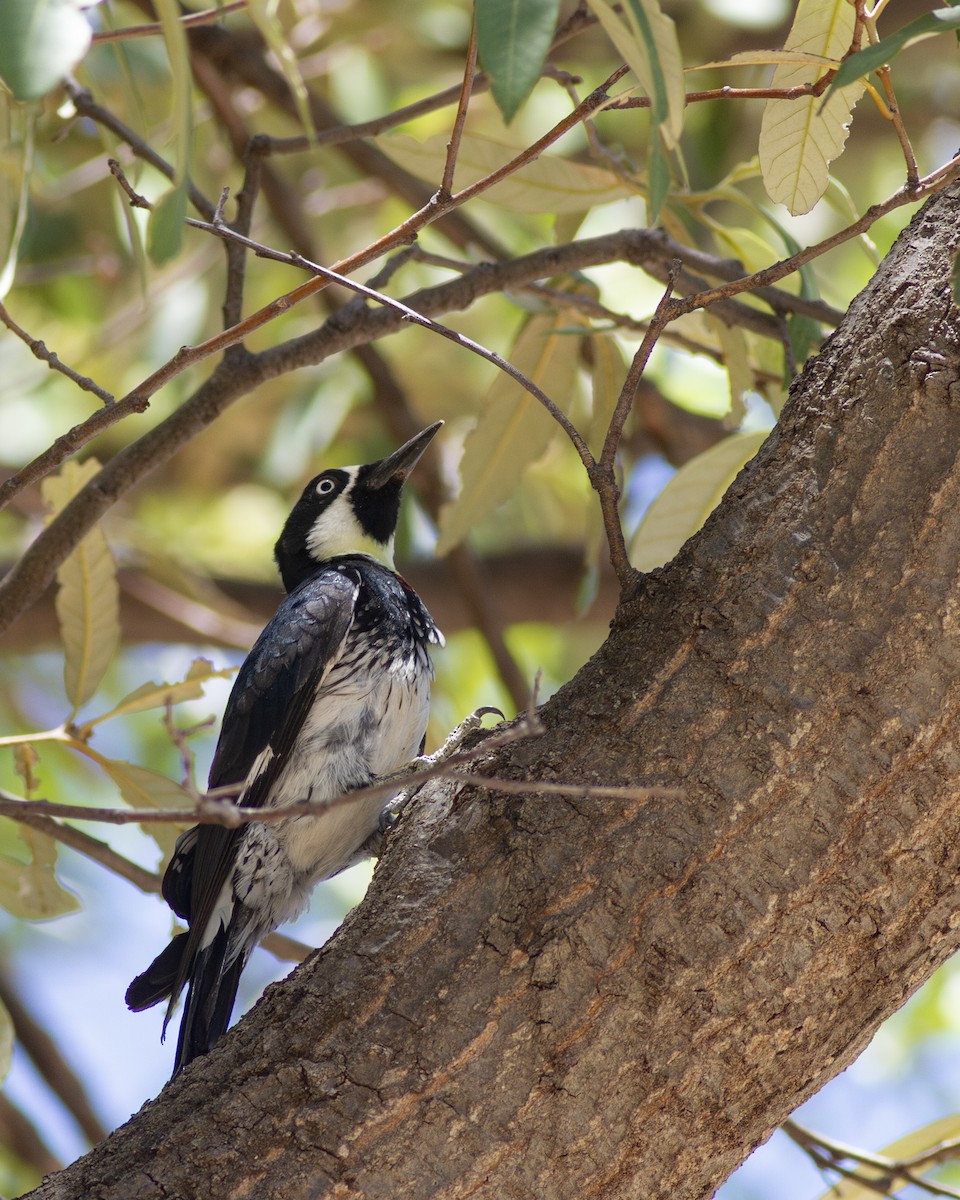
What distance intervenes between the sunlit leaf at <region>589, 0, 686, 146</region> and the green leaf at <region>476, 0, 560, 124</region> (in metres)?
0.10

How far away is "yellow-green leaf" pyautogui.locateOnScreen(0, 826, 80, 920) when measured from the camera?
2.40 meters

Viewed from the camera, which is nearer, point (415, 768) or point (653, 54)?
point (653, 54)

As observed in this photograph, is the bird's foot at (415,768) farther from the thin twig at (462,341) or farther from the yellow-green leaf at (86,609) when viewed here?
the yellow-green leaf at (86,609)

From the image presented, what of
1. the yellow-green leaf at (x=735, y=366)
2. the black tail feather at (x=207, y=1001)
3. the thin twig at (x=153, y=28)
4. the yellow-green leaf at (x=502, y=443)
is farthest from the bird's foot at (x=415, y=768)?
the thin twig at (x=153, y=28)

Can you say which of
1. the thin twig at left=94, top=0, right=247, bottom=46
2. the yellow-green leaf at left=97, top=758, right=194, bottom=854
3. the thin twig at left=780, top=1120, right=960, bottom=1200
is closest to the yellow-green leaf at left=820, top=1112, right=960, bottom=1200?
the thin twig at left=780, top=1120, right=960, bottom=1200

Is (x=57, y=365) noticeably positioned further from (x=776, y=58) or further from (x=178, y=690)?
(x=776, y=58)

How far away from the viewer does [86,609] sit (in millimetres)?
2523

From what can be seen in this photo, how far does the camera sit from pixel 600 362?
2639 mm

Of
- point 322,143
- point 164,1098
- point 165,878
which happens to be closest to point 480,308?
point 322,143

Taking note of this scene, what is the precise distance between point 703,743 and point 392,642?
144 cm

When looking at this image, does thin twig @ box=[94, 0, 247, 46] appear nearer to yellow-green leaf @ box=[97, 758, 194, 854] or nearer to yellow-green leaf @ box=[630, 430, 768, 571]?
yellow-green leaf @ box=[630, 430, 768, 571]

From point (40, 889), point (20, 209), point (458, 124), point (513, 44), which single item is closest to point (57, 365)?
point (20, 209)

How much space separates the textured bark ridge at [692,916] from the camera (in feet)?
4.91

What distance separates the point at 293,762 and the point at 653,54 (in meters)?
1.83
